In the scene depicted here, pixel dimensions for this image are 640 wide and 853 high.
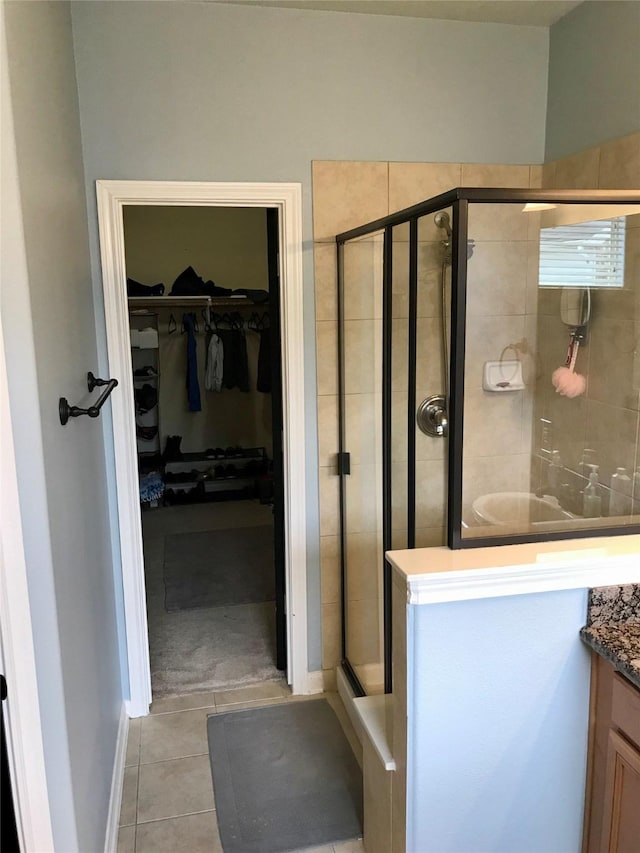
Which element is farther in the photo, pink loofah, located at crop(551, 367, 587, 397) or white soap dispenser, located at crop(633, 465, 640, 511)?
pink loofah, located at crop(551, 367, 587, 397)

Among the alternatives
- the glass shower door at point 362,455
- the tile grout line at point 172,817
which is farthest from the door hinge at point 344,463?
the tile grout line at point 172,817

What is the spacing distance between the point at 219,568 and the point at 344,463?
1811 mm

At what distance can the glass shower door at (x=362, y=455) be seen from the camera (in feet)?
7.50

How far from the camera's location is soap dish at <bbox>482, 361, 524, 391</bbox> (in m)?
2.37

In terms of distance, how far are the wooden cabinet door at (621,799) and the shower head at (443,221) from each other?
1.27 metres

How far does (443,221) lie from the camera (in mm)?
1661

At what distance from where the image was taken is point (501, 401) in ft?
7.95

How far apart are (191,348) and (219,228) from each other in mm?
1016

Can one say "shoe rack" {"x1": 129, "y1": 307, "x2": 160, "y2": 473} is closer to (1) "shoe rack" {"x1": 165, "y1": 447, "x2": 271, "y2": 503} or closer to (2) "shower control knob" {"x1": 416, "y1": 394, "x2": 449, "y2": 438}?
(1) "shoe rack" {"x1": 165, "y1": 447, "x2": 271, "y2": 503}

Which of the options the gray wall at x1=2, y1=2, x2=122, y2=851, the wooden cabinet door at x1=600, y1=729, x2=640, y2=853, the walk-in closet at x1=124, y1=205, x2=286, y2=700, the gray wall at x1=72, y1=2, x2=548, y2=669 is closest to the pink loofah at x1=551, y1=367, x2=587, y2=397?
the gray wall at x1=72, y1=2, x2=548, y2=669

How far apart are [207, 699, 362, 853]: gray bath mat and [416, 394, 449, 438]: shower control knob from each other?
4.33ft

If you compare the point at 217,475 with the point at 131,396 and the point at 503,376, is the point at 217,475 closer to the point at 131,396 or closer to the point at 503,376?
the point at 131,396

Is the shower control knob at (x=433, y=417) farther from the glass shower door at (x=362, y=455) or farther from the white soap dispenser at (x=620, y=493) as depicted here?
Answer: the white soap dispenser at (x=620, y=493)

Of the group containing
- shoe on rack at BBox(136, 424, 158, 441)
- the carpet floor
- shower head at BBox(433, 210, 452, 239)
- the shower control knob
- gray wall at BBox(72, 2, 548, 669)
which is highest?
gray wall at BBox(72, 2, 548, 669)
